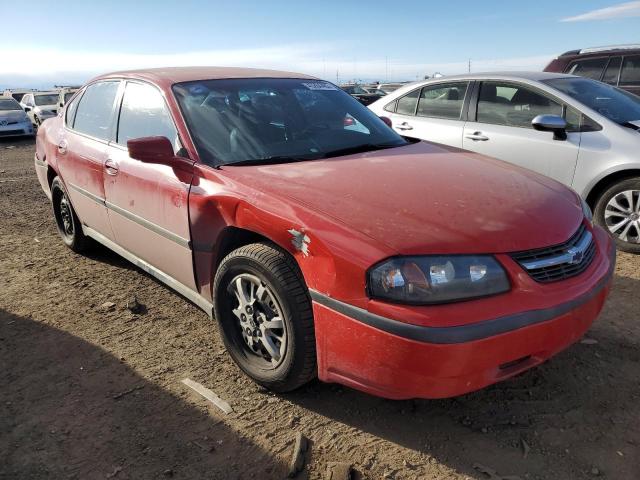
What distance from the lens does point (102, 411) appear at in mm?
2486

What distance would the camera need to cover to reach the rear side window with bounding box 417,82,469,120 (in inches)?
212

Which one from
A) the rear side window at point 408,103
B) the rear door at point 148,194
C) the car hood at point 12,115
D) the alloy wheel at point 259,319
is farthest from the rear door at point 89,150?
the car hood at point 12,115

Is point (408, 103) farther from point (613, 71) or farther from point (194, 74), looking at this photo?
point (613, 71)

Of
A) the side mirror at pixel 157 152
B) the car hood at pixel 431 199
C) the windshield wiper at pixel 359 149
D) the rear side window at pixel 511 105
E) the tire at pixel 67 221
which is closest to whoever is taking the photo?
the car hood at pixel 431 199

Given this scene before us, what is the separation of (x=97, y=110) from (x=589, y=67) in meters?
7.50

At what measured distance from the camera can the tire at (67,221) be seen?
450 centimetres

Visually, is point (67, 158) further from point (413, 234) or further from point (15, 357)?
point (413, 234)

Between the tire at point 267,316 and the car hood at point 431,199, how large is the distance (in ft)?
0.96

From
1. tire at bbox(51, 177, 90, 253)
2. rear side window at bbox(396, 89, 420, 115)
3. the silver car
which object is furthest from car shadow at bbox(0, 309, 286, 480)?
rear side window at bbox(396, 89, 420, 115)

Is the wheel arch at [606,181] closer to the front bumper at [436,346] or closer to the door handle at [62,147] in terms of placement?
the front bumper at [436,346]

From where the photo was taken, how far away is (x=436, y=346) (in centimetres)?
190

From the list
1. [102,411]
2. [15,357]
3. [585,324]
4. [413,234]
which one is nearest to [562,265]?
[585,324]

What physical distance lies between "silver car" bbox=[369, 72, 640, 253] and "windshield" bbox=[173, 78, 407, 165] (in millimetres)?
1834

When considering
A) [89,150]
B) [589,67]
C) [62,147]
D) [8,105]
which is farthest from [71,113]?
[8,105]
